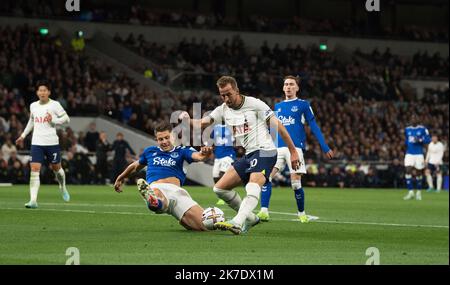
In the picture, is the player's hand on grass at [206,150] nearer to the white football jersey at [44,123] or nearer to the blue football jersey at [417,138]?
the white football jersey at [44,123]

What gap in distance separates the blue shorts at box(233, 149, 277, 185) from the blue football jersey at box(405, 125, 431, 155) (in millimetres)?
18127

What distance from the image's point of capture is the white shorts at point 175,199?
46.4 feet

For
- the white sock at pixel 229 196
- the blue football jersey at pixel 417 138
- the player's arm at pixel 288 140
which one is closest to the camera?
the player's arm at pixel 288 140

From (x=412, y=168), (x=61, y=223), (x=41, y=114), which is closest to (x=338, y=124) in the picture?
(x=412, y=168)

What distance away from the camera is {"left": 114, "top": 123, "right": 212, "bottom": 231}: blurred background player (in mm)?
14148

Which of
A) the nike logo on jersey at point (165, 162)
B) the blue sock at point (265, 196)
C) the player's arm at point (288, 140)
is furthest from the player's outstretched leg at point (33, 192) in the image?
the player's arm at point (288, 140)

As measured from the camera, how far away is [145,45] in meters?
47.5

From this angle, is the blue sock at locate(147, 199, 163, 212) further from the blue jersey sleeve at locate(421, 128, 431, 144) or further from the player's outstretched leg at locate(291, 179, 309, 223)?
the blue jersey sleeve at locate(421, 128, 431, 144)

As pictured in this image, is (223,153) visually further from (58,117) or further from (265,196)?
(265,196)

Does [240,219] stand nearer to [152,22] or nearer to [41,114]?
[41,114]

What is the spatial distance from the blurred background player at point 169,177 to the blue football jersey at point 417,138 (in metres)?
17.8

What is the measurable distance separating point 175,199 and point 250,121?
5.24 feet

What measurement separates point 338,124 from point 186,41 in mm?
9366

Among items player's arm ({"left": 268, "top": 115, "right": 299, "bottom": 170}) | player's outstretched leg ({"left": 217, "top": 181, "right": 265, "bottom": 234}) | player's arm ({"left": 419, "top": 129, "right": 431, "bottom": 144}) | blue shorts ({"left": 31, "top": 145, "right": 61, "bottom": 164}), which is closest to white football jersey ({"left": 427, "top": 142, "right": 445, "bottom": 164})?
player's arm ({"left": 419, "top": 129, "right": 431, "bottom": 144})
